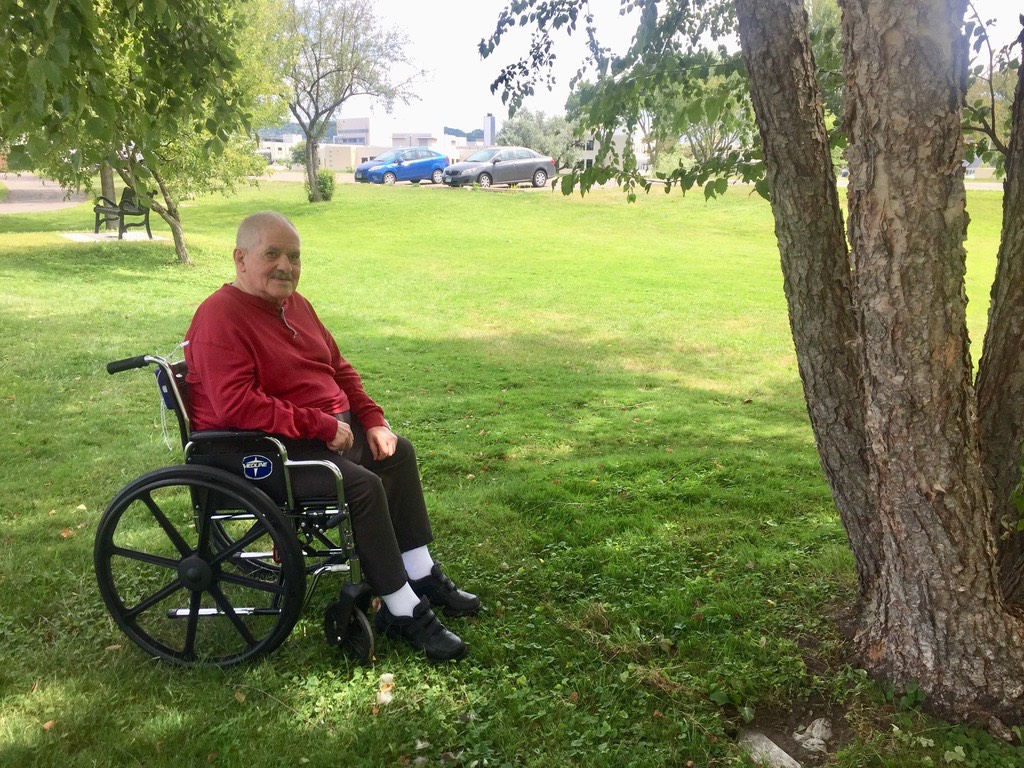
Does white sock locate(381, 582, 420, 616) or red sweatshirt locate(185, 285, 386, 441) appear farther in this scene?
white sock locate(381, 582, 420, 616)

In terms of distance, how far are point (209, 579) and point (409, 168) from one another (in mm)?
33741

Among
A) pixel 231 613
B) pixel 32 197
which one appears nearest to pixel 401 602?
pixel 231 613

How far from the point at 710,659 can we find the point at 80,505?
3496mm

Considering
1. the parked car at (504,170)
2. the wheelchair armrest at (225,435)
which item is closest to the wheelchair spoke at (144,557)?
the wheelchair armrest at (225,435)

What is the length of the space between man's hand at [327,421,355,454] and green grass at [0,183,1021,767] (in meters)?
0.76

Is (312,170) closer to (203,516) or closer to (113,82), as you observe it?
(113,82)

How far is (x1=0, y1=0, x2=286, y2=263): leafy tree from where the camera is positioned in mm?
3793

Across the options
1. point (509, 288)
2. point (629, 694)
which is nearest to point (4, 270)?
point (509, 288)

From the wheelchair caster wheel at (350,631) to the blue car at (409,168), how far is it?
1296 inches

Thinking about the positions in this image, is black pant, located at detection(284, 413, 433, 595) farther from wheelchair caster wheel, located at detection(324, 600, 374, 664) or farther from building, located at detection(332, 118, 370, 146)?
building, located at detection(332, 118, 370, 146)

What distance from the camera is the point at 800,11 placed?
2.96 metres

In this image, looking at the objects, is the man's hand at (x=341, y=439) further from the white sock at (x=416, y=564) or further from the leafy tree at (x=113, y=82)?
the leafy tree at (x=113, y=82)

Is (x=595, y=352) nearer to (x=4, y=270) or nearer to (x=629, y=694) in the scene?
(x=629, y=694)

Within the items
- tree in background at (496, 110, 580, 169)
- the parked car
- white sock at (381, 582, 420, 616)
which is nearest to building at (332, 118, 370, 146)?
tree in background at (496, 110, 580, 169)
